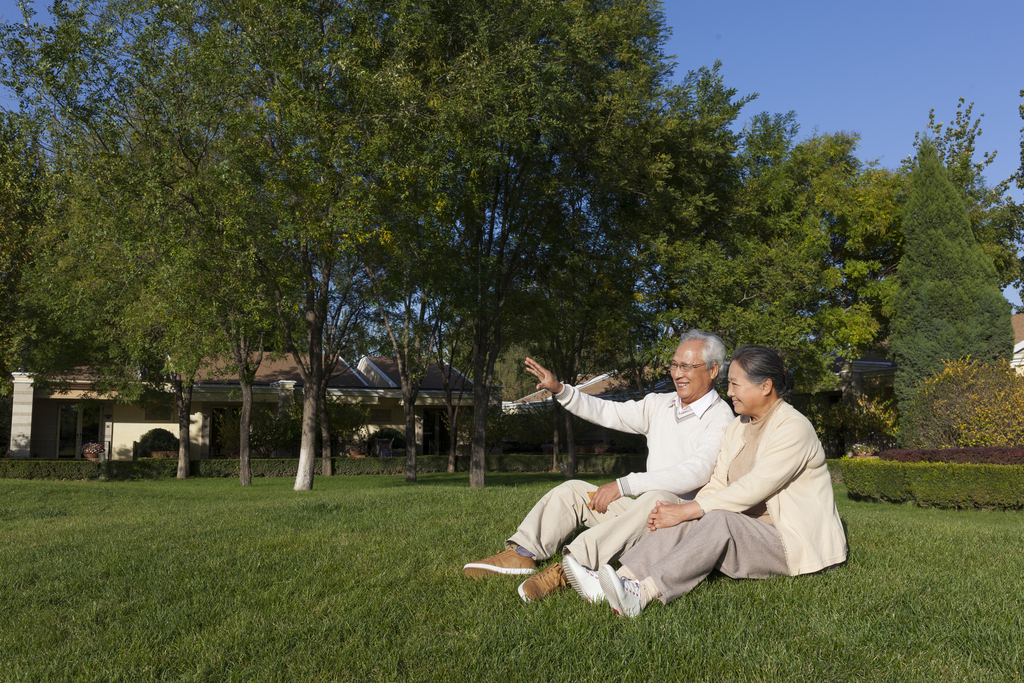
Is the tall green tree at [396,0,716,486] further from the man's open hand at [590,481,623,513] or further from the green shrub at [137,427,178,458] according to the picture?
the green shrub at [137,427,178,458]

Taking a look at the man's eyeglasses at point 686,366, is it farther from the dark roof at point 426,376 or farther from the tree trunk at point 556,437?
the dark roof at point 426,376

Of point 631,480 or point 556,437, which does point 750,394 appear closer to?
point 631,480

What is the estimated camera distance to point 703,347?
4695mm

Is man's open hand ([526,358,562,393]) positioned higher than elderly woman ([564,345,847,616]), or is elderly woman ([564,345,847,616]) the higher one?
man's open hand ([526,358,562,393])

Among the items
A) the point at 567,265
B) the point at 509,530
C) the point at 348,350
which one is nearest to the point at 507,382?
the point at 348,350

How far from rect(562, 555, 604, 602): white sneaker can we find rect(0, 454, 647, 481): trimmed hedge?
74.6ft

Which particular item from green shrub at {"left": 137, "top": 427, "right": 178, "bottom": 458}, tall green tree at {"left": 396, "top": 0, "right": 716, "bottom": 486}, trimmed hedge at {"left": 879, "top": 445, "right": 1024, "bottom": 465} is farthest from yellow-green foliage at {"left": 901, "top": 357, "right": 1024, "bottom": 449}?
green shrub at {"left": 137, "top": 427, "right": 178, "bottom": 458}

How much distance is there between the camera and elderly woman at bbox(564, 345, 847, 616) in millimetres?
3670

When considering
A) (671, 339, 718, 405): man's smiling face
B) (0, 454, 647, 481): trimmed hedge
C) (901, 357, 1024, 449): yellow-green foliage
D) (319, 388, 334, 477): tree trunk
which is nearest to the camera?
(671, 339, 718, 405): man's smiling face

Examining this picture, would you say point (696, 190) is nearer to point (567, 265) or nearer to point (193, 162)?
point (567, 265)

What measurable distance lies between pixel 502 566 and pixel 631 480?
0.94 meters

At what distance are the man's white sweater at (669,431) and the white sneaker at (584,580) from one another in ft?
2.32

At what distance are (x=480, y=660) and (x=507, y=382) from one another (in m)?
49.6

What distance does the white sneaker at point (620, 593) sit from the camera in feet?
11.4
